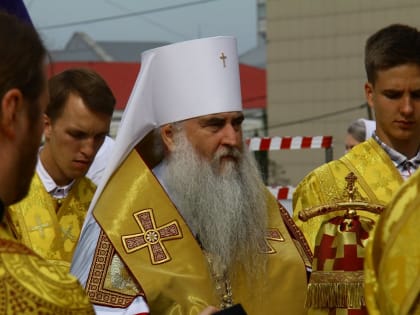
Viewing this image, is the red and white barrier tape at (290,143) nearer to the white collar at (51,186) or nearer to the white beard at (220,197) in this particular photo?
the white collar at (51,186)

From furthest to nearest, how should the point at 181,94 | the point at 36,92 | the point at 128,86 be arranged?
the point at 128,86, the point at 181,94, the point at 36,92

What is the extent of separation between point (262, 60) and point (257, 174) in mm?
61668

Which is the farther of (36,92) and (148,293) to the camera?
(148,293)

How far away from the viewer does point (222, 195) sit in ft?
14.8

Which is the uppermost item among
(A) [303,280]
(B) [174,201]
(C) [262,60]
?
(B) [174,201]

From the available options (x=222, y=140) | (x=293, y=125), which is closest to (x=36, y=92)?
(x=222, y=140)

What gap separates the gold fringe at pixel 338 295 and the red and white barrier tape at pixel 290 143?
6597 millimetres

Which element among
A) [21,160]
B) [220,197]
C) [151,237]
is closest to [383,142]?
[220,197]

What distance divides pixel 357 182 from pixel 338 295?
798 mm

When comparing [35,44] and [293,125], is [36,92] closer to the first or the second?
[35,44]

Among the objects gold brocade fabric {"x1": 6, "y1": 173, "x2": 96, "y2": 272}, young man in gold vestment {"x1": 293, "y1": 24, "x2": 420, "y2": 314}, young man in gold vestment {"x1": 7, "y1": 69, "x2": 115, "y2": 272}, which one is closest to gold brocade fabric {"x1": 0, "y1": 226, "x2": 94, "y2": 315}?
young man in gold vestment {"x1": 293, "y1": 24, "x2": 420, "y2": 314}

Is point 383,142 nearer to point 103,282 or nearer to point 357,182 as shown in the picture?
point 357,182

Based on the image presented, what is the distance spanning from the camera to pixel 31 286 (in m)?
2.66

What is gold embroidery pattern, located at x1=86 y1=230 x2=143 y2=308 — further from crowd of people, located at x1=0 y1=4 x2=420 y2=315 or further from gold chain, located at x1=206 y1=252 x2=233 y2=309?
gold chain, located at x1=206 y1=252 x2=233 y2=309
